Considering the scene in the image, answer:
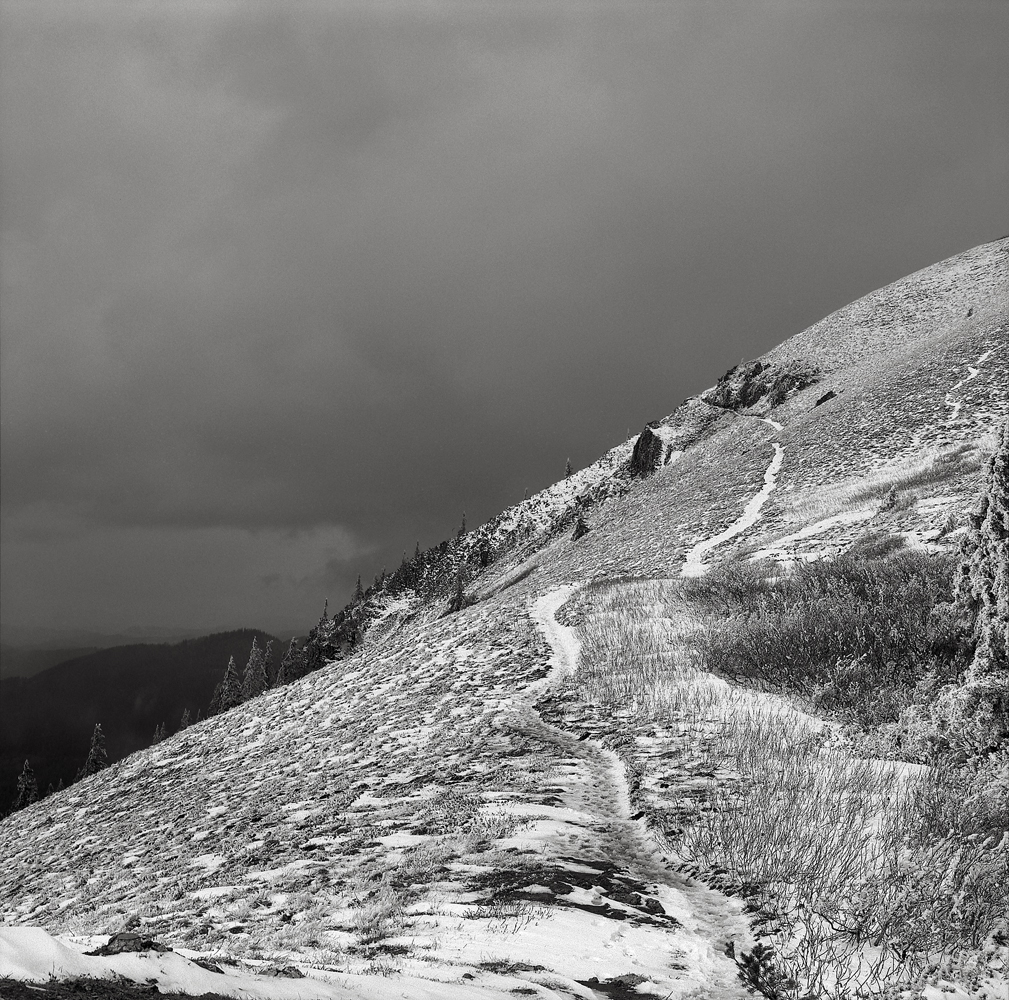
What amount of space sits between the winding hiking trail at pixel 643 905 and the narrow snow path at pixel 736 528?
17.9 metres

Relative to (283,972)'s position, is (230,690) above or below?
below

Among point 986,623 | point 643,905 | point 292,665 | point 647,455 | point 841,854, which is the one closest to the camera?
point 643,905

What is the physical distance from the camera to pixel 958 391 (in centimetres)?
4338

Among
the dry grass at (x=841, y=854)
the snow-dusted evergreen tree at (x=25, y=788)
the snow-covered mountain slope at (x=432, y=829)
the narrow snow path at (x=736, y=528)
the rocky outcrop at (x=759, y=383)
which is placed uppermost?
the rocky outcrop at (x=759, y=383)

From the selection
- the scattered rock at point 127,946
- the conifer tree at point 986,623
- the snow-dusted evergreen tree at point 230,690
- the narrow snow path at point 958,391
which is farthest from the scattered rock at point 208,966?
the snow-dusted evergreen tree at point 230,690

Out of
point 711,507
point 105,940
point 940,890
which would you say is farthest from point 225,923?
point 711,507

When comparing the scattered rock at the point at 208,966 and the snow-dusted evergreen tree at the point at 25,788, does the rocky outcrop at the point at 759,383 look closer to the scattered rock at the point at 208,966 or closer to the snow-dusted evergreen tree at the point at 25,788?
the scattered rock at the point at 208,966

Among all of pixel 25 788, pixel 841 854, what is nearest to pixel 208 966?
pixel 841 854

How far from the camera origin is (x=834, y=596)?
1381 centimetres

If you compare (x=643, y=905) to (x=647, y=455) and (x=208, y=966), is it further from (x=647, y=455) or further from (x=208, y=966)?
(x=647, y=455)

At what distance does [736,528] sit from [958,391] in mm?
22713

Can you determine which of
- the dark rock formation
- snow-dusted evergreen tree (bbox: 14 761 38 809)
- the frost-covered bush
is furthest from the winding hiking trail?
snow-dusted evergreen tree (bbox: 14 761 38 809)

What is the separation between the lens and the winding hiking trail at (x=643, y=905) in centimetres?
389

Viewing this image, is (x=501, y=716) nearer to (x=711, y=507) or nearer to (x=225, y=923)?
(x=225, y=923)
